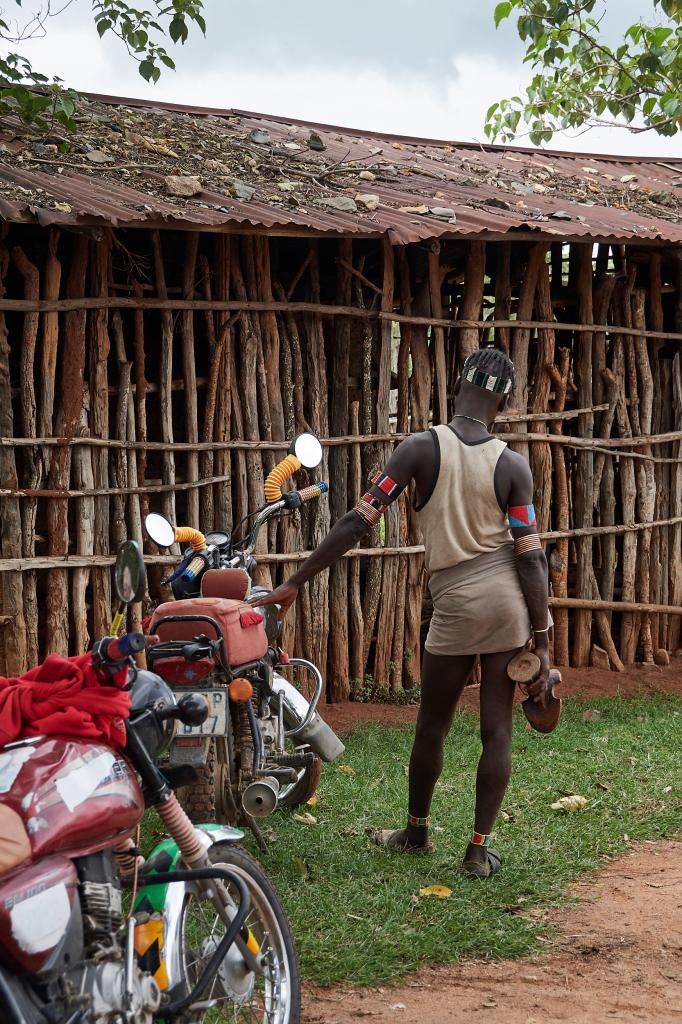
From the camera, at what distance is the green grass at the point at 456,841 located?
12.3ft

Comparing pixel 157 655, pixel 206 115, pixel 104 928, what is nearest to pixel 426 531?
pixel 157 655

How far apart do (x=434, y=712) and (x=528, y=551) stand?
2.39 feet

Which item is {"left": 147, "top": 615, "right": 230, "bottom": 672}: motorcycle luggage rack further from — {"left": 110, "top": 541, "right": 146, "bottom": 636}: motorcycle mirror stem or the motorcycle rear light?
{"left": 110, "top": 541, "right": 146, "bottom": 636}: motorcycle mirror stem

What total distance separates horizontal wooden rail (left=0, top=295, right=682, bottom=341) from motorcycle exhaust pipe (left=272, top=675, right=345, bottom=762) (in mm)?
2419

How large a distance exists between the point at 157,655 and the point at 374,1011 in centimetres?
138

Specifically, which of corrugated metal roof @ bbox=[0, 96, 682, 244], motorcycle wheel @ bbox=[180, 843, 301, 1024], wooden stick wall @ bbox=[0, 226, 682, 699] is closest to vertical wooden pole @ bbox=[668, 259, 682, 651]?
wooden stick wall @ bbox=[0, 226, 682, 699]

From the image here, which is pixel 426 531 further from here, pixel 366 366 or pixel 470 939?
pixel 366 366

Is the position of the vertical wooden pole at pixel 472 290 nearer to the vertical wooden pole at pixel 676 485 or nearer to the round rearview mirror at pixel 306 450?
the vertical wooden pole at pixel 676 485

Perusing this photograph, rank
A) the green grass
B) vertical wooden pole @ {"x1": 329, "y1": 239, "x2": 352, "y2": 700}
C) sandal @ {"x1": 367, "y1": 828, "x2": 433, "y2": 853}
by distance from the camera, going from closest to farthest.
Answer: the green grass < sandal @ {"x1": 367, "y1": 828, "x2": 433, "y2": 853} < vertical wooden pole @ {"x1": 329, "y1": 239, "x2": 352, "y2": 700}

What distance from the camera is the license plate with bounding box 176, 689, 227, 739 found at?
388 centimetres

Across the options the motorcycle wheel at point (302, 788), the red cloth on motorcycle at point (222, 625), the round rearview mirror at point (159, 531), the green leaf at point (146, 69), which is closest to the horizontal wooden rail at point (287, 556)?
the motorcycle wheel at point (302, 788)

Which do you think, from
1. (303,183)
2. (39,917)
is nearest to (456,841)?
(39,917)

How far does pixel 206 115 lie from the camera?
8953 millimetres

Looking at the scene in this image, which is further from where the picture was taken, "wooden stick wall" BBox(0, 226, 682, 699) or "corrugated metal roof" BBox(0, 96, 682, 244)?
"wooden stick wall" BBox(0, 226, 682, 699)
